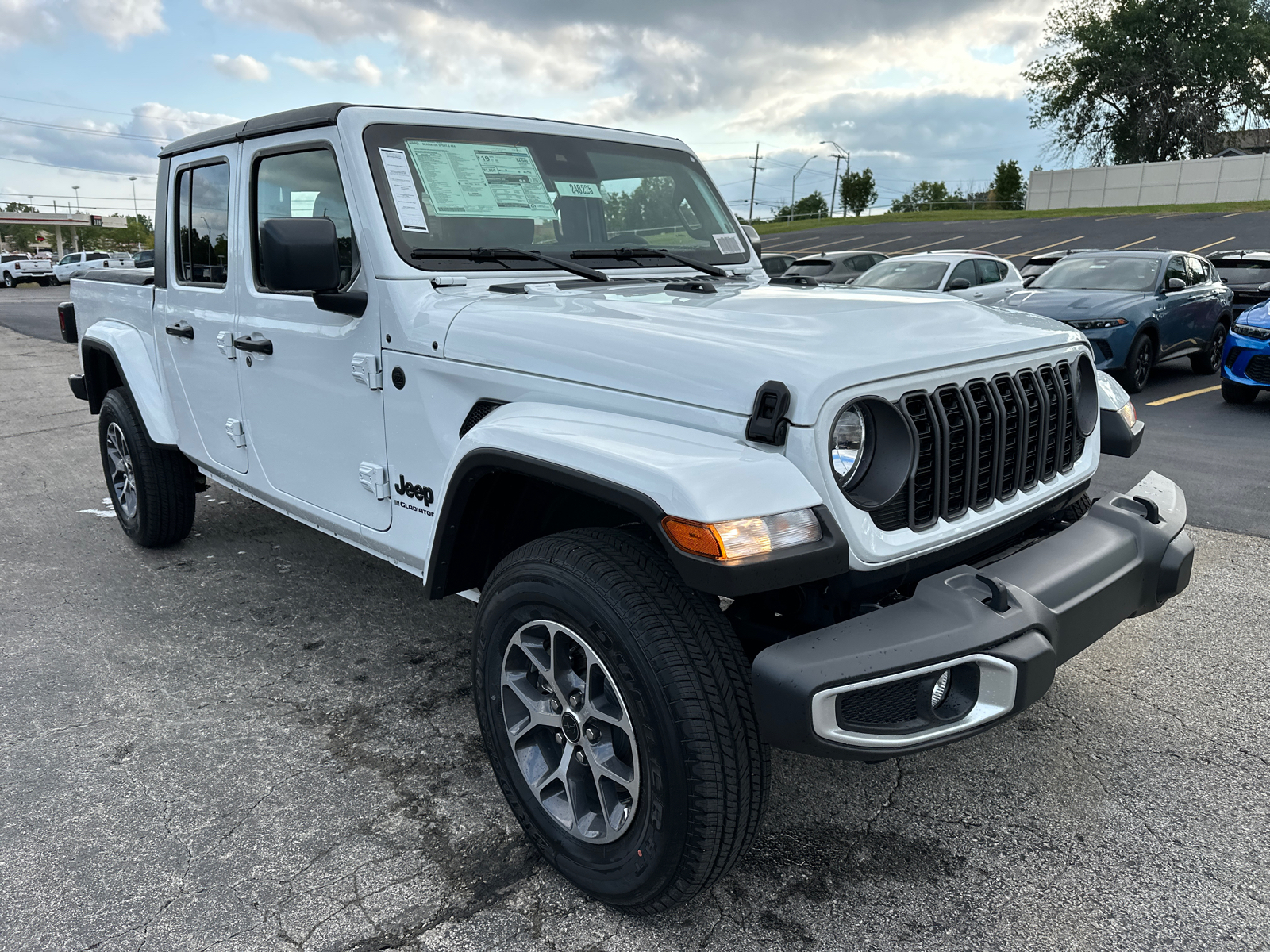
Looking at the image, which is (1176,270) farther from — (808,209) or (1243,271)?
(808,209)

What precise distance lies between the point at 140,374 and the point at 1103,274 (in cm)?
1028

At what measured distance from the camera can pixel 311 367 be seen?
10.9 feet

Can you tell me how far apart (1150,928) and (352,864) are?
2032mm

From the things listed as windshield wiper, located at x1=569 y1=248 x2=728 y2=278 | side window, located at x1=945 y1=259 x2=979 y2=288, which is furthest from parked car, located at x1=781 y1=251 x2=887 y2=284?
windshield wiper, located at x1=569 y1=248 x2=728 y2=278

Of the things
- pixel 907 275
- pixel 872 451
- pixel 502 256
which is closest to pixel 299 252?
pixel 502 256

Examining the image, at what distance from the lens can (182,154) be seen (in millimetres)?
4219

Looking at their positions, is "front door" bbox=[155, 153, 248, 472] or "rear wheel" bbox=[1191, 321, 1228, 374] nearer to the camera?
"front door" bbox=[155, 153, 248, 472]

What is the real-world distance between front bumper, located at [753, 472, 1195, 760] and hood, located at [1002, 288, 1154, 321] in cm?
832

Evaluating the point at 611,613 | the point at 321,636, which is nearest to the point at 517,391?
the point at 611,613

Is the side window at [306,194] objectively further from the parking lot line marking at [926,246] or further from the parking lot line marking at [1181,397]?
the parking lot line marking at [926,246]

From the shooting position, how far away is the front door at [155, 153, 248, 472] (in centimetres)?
385

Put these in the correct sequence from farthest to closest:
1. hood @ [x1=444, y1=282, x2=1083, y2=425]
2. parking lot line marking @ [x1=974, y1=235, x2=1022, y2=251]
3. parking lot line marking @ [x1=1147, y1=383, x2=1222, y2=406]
A: parking lot line marking @ [x1=974, y1=235, x2=1022, y2=251] < parking lot line marking @ [x1=1147, y1=383, x2=1222, y2=406] < hood @ [x1=444, y1=282, x2=1083, y2=425]

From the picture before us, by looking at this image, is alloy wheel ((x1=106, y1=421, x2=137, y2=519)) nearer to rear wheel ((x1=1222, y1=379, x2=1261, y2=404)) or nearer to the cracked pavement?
→ the cracked pavement

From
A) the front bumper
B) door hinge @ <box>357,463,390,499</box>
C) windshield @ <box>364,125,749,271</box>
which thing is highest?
windshield @ <box>364,125,749,271</box>
